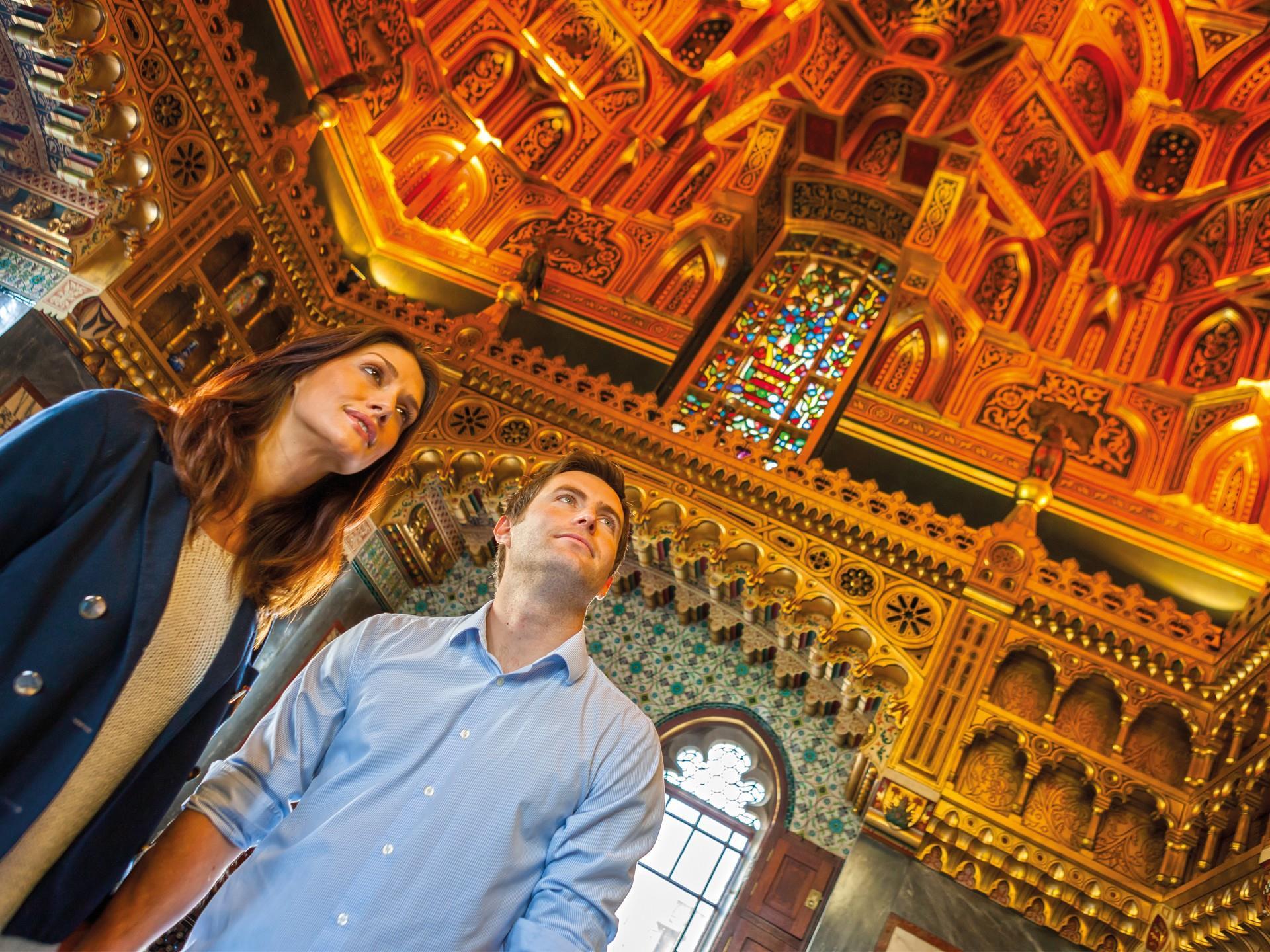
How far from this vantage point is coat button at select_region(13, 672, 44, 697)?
146cm

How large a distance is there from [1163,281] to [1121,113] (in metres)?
1.48

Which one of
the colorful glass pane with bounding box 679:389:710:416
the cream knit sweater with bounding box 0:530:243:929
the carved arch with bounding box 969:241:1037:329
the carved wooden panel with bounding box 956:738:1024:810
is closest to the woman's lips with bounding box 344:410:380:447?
the cream knit sweater with bounding box 0:530:243:929

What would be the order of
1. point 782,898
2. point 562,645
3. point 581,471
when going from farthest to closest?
point 782,898
point 581,471
point 562,645

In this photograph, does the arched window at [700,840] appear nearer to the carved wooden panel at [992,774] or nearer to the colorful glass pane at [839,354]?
the carved wooden panel at [992,774]

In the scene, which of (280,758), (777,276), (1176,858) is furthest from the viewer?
(777,276)

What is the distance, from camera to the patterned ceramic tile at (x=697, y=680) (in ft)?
18.9

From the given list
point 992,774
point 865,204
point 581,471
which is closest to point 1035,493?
point 992,774

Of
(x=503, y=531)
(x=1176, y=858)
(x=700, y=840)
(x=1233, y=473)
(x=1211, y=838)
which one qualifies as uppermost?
(x=1233, y=473)

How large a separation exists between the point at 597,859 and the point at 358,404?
104 centimetres

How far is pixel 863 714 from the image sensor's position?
567 centimetres

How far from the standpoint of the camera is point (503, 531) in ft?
8.09

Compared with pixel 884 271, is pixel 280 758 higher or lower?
lower

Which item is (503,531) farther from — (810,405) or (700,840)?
A: (810,405)

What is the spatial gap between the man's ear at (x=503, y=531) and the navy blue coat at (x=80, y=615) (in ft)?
2.65
